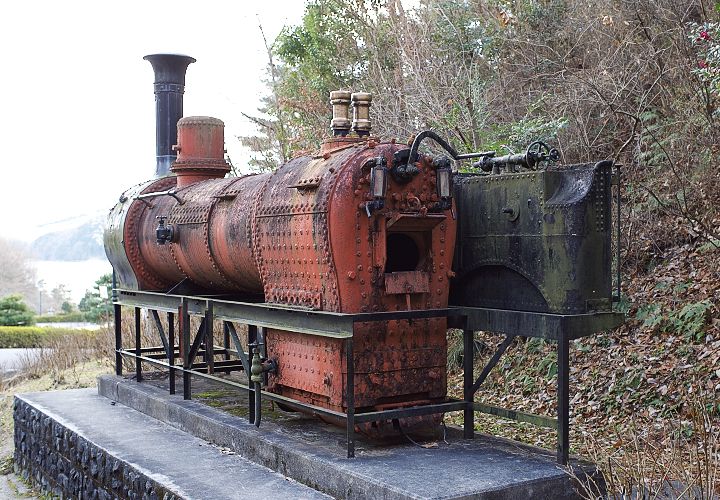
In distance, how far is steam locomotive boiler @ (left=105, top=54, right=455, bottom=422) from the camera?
6047 millimetres

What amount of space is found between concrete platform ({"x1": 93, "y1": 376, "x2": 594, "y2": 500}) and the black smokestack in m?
5.25

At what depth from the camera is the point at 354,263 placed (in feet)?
19.8

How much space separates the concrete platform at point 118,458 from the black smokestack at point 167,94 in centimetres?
381

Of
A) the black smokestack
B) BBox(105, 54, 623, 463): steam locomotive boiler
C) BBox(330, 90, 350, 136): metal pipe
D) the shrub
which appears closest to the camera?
BBox(105, 54, 623, 463): steam locomotive boiler

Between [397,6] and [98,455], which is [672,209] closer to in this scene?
[397,6]

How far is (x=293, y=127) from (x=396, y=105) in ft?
14.9

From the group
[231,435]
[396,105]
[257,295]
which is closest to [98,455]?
[231,435]

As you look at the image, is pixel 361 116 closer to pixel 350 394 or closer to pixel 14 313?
pixel 350 394

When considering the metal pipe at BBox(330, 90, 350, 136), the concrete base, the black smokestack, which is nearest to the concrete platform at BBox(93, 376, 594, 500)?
the concrete base

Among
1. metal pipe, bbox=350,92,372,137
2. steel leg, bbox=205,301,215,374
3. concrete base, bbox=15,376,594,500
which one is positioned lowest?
concrete base, bbox=15,376,594,500

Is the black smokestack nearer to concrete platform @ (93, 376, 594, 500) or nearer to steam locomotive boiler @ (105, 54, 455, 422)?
steam locomotive boiler @ (105, 54, 455, 422)

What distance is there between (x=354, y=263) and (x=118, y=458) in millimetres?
3117

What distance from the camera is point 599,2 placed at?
13.4 meters

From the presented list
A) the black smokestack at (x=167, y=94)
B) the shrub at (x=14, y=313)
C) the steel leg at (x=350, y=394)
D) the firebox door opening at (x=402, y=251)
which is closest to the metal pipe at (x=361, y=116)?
the firebox door opening at (x=402, y=251)
